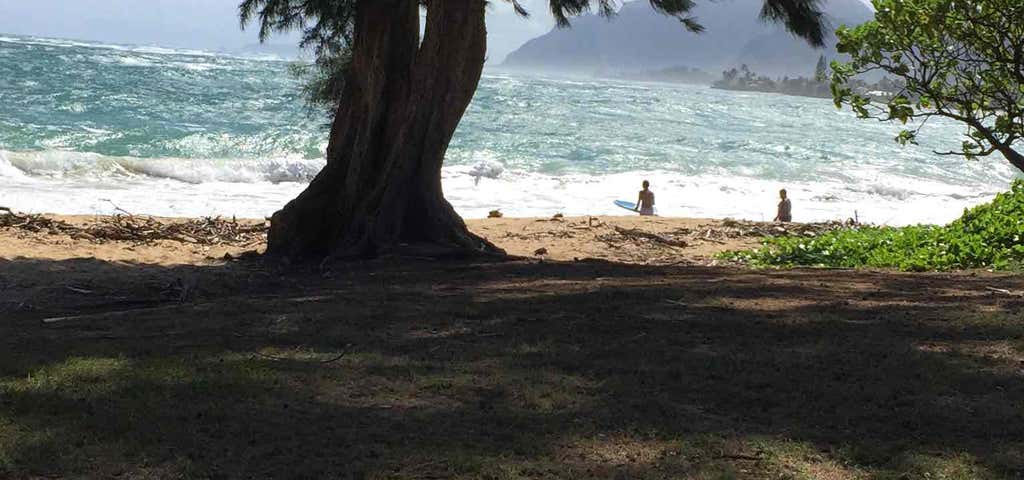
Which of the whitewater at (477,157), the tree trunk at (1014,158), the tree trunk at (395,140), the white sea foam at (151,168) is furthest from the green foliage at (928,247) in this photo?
the white sea foam at (151,168)

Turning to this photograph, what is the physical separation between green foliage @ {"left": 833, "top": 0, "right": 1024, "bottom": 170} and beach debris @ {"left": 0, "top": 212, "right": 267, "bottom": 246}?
6.10m

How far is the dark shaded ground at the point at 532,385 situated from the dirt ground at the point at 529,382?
0.04 feet

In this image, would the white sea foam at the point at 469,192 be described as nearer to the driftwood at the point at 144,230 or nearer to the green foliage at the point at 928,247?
the driftwood at the point at 144,230

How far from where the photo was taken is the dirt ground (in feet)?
11.5

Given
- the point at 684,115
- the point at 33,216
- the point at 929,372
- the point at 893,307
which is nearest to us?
the point at 929,372

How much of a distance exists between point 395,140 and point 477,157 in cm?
2026

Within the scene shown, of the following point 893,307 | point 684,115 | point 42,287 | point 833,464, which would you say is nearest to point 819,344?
point 893,307

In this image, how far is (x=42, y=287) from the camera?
8.20 metres

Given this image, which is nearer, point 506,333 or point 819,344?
point 819,344

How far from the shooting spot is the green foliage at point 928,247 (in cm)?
901

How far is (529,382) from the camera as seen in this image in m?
4.38

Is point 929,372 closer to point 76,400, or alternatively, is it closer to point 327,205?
point 76,400

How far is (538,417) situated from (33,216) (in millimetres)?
9813

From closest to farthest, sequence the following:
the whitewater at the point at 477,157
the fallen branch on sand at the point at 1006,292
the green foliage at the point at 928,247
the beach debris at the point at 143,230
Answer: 1. the fallen branch on sand at the point at 1006,292
2. the green foliage at the point at 928,247
3. the beach debris at the point at 143,230
4. the whitewater at the point at 477,157
